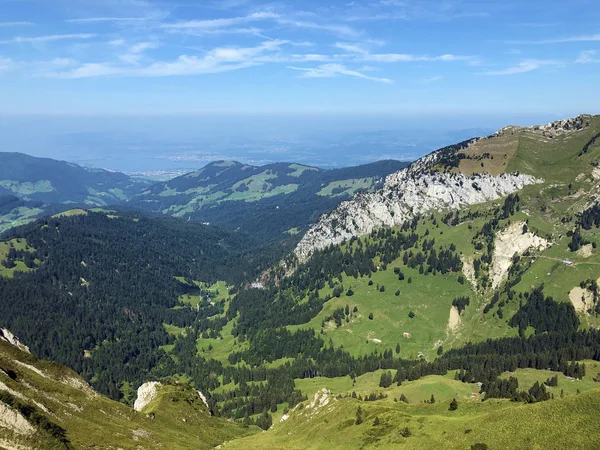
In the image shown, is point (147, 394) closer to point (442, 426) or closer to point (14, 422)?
point (14, 422)

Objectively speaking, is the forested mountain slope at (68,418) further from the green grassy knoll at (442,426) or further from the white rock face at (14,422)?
the green grassy knoll at (442,426)

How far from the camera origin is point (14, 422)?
75.4 m

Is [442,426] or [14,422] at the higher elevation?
[14,422]

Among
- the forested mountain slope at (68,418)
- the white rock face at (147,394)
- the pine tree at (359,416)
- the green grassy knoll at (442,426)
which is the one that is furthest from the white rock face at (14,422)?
the white rock face at (147,394)

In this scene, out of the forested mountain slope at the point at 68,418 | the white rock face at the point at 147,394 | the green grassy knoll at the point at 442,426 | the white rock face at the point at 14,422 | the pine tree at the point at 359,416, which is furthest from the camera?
the white rock face at the point at 147,394

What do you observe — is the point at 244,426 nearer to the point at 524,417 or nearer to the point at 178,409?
the point at 178,409

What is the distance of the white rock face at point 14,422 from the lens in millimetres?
74438

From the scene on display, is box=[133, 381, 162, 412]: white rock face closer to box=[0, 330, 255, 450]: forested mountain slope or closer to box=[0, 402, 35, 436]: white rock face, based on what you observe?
box=[0, 330, 255, 450]: forested mountain slope

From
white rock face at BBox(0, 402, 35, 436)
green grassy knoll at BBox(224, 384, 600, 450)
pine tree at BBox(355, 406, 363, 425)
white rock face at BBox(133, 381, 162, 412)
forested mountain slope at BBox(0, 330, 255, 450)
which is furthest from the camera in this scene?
white rock face at BBox(133, 381, 162, 412)

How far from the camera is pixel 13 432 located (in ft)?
243

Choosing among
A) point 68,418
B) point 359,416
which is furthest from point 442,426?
point 68,418

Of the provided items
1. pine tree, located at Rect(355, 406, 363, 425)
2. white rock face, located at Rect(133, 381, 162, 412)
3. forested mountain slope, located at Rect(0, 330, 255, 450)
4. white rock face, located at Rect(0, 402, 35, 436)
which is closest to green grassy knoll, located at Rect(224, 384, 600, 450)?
pine tree, located at Rect(355, 406, 363, 425)

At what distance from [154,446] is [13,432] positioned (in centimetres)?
3495

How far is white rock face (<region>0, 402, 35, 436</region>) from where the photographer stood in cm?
7444
